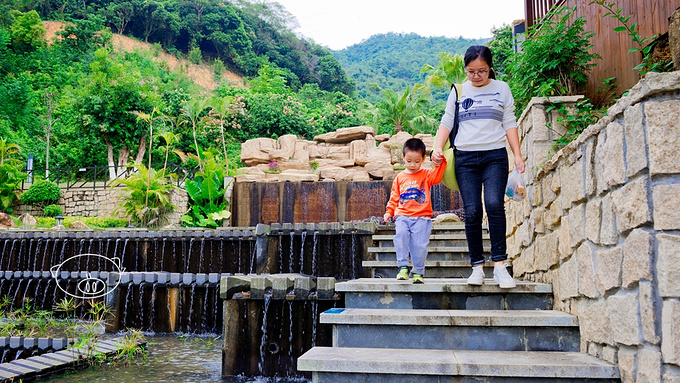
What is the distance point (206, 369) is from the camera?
4566 millimetres

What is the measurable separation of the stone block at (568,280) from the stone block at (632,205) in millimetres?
687

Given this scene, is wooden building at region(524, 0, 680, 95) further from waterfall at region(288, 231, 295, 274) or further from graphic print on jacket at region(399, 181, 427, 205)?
waterfall at region(288, 231, 295, 274)

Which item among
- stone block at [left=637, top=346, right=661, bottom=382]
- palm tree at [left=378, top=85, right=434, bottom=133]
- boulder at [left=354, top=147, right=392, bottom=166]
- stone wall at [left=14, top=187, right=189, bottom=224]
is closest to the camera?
stone block at [left=637, top=346, right=661, bottom=382]

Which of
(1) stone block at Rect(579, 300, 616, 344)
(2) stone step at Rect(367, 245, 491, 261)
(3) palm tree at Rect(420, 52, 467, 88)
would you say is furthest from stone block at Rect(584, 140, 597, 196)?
(3) palm tree at Rect(420, 52, 467, 88)

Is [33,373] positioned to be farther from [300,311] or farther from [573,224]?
[573,224]

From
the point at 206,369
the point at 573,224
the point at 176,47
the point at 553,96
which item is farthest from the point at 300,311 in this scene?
the point at 176,47

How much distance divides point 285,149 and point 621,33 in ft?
48.4

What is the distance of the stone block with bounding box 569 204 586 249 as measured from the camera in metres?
2.83

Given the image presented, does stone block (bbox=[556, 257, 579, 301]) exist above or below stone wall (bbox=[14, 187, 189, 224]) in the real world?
below

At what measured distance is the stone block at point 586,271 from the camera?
265 cm

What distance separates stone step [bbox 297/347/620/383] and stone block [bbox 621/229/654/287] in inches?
19.8

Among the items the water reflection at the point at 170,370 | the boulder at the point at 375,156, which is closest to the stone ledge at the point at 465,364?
the water reflection at the point at 170,370

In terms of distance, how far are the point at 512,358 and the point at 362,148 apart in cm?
1693

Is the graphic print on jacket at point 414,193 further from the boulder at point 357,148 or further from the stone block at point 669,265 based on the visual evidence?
the boulder at point 357,148
